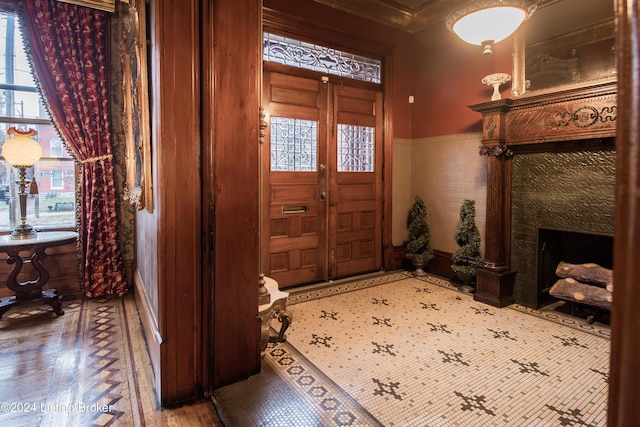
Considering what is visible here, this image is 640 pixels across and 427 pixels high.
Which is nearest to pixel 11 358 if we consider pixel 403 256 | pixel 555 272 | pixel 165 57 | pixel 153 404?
pixel 153 404

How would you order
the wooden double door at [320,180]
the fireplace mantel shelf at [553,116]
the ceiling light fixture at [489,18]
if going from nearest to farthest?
1. the ceiling light fixture at [489,18]
2. the fireplace mantel shelf at [553,116]
3. the wooden double door at [320,180]

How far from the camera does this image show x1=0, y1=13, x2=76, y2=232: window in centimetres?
362

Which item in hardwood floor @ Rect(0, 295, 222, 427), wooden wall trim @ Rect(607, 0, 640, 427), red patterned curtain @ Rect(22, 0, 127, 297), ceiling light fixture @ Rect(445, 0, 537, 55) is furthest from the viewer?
red patterned curtain @ Rect(22, 0, 127, 297)

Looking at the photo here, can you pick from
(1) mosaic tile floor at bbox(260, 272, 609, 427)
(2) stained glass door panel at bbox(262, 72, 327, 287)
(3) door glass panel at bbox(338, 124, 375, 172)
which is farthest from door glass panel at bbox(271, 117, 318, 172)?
(1) mosaic tile floor at bbox(260, 272, 609, 427)

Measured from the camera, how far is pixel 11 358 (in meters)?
2.48

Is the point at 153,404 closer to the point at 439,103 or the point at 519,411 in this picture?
the point at 519,411

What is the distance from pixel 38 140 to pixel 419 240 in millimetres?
4610

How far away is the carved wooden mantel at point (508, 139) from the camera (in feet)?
10.3

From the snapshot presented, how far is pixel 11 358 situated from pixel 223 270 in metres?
1.79

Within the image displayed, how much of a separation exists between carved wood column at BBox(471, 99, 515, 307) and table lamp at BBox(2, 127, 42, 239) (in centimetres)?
443

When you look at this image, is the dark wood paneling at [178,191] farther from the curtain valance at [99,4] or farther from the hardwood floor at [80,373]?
the curtain valance at [99,4]

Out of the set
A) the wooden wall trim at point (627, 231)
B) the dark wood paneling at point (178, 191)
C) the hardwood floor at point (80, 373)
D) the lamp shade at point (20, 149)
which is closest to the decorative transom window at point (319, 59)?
the dark wood paneling at point (178, 191)

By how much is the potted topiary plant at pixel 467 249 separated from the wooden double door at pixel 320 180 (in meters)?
1.09

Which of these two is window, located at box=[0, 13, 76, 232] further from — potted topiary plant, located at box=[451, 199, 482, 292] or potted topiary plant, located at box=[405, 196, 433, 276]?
potted topiary plant, located at box=[451, 199, 482, 292]
